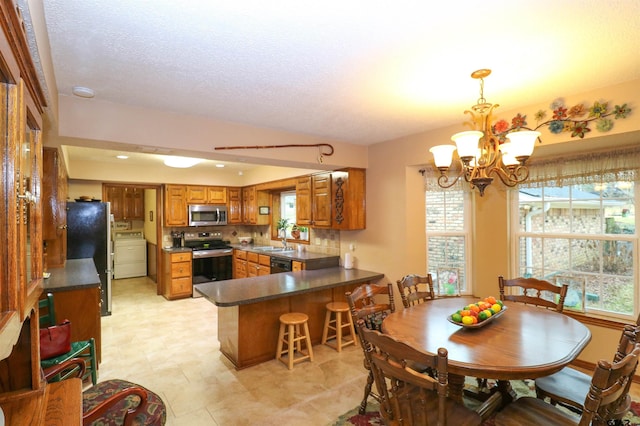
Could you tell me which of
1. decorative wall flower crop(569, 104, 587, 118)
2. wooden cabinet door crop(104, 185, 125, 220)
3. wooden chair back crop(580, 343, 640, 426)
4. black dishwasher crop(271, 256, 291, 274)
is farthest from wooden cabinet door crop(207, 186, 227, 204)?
wooden chair back crop(580, 343, 640, 426)

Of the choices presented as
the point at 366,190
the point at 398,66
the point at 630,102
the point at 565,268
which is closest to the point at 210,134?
the point at 398,66

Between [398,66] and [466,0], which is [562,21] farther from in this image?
[398,66]

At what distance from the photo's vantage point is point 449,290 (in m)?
3.91

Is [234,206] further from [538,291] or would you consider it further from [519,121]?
[538,291]

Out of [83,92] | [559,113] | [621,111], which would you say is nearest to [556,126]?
[559,113]

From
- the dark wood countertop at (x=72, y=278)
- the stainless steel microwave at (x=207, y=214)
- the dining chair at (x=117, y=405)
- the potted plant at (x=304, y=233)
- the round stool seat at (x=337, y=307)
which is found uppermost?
the stainless steel microwave at (x=207, y=214)

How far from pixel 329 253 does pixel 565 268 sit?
280cm

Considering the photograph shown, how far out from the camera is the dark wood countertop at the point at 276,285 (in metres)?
2.94

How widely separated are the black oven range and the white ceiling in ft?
12.7

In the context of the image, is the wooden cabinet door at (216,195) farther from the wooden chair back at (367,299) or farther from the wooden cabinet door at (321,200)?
the wooden chair back at (367,299)

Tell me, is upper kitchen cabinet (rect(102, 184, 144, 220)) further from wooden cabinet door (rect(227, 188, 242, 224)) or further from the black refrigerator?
the black refrigerator

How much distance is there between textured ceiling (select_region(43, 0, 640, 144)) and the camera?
1.41m

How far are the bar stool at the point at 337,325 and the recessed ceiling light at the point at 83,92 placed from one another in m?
2.87

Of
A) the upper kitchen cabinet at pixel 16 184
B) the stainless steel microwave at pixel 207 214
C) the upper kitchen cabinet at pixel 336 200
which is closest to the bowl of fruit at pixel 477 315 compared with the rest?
the upper kitchen cabinet at pixel 336 200
